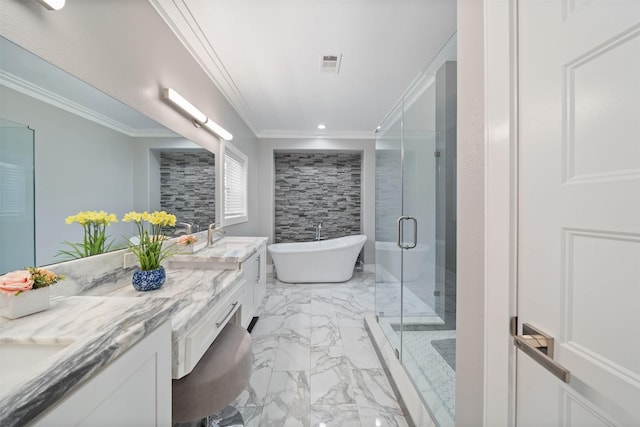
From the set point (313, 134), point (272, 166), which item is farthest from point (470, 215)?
point (272, 166)

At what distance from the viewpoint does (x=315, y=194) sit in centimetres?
473

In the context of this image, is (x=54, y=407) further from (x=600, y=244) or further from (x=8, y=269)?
(x=600, y=244)

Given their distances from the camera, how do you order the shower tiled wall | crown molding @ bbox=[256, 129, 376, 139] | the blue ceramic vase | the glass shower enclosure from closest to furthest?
the blue ceramic vase
the glass shower enclosure
the shower tiled wall
crown molding @ bbox=[256, 129, 376, 139]

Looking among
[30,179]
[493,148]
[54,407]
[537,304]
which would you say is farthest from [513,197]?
[30,179]

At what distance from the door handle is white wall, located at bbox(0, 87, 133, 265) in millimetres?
1643

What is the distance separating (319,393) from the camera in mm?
1567

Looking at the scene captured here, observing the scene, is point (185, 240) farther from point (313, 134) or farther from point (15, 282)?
point (313, 134)

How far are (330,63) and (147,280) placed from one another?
2.23 metres

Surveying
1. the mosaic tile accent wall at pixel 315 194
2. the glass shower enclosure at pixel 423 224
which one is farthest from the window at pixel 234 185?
the glass shower enclosure at pixel 423 224

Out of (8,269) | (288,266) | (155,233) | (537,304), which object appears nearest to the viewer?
(537,304)

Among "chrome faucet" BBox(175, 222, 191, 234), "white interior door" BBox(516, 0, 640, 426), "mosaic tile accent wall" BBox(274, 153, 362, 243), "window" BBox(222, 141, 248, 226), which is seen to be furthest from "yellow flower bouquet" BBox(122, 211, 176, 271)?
"mosaic tile accent wall" BBox(274, 153, 362, 243)

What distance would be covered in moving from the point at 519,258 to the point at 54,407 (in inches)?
42.9

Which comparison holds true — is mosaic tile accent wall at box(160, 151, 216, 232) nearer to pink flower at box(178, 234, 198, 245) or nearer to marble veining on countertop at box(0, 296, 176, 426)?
pink flower at box(178, 234, 198, 245)

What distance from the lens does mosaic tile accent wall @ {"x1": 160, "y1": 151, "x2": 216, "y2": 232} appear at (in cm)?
169
